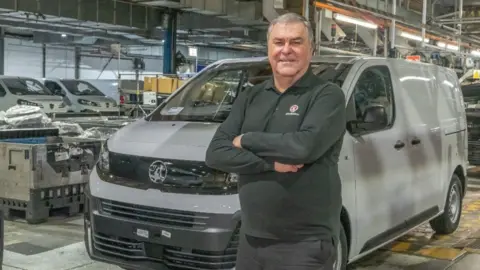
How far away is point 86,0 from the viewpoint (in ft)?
56.4

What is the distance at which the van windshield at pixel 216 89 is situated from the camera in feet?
15.3

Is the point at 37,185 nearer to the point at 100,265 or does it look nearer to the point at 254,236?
the point at 100,265

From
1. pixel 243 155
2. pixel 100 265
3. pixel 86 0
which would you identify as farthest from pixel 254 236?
pixel 86 0

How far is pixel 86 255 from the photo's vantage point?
5629 millimetres

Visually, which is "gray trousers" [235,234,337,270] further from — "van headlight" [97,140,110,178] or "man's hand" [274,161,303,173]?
"van headlight" [97,140,110,178]

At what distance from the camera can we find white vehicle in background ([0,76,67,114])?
17.8 m

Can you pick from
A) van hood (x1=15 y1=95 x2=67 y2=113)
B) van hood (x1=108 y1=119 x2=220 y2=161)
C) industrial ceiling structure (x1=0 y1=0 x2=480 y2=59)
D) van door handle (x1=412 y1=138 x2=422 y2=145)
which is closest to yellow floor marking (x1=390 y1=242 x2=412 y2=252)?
van door handle (x1=412 y1=138 x2=422 y2=145)

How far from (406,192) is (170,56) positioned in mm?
14074

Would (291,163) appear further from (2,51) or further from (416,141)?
(2,51)

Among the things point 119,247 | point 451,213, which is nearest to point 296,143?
point 119,247

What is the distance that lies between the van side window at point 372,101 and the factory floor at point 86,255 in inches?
57.9

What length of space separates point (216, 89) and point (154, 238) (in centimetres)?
160

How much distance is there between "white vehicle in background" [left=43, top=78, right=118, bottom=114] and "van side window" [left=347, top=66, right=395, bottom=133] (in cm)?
1557

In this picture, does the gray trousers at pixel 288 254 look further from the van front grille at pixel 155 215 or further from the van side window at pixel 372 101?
the van side window at pixel 372 101
